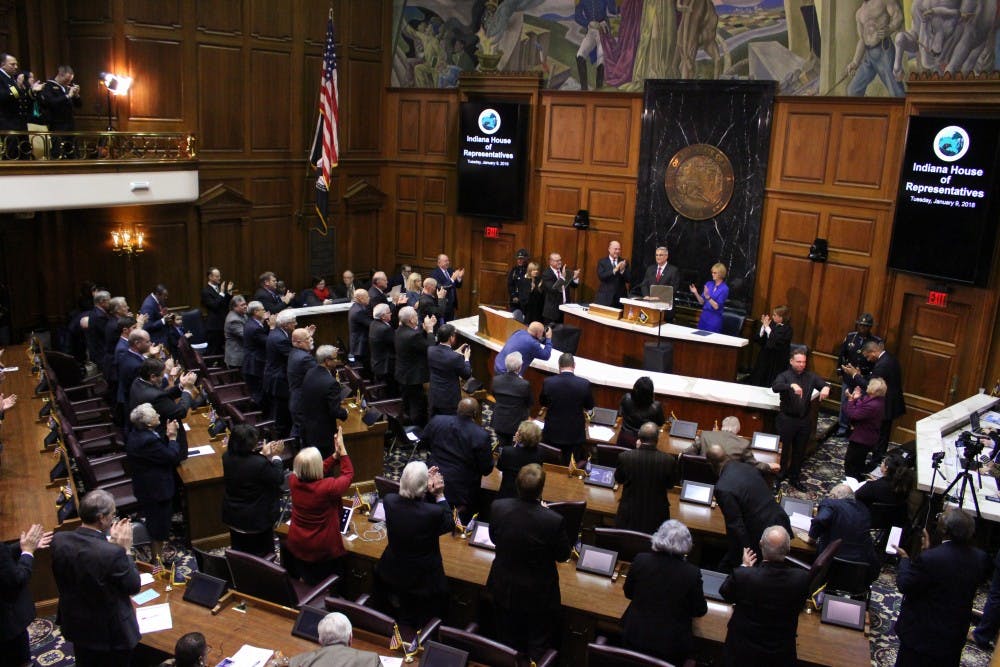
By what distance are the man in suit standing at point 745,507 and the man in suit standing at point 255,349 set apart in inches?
228

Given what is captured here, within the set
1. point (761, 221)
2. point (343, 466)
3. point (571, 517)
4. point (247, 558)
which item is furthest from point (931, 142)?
point (247, 558)

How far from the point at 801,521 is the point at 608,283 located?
7.06 metres

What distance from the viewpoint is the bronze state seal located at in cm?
1317

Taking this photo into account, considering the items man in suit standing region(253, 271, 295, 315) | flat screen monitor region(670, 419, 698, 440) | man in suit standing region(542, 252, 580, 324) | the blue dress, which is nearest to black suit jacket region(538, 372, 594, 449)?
flat screen monitor region(670, 419, 698, 440)

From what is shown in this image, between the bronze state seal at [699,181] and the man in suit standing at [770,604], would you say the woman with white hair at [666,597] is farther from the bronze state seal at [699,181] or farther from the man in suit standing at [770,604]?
the bronze state seal at [699,181]

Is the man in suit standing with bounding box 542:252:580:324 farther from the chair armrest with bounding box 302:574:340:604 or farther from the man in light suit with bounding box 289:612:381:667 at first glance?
the man in light suit with bounding box 289:612:381:667

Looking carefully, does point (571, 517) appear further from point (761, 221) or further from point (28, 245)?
point (28, 245)

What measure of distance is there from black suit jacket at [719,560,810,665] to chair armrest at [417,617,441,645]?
174cm

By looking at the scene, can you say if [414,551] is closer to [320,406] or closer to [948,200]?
[320,406]

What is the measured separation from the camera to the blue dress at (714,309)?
1239cm

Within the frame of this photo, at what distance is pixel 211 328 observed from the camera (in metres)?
12.6

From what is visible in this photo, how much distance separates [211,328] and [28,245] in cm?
314

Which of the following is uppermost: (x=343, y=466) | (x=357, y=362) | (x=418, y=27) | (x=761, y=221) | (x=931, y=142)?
(x=418, y=27)

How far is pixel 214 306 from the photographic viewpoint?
12.4m
